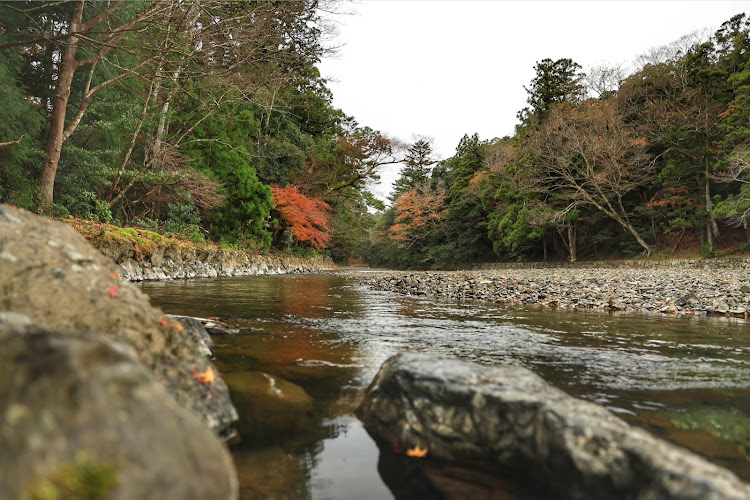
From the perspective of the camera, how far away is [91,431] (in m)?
0.82

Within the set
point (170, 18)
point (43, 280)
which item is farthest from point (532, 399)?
point (170, 18)

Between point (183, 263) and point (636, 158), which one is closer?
point (183, 263)

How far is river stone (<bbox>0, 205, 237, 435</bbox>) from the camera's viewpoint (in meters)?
1.61

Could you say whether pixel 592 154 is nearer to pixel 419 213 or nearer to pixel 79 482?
pixel 419 213

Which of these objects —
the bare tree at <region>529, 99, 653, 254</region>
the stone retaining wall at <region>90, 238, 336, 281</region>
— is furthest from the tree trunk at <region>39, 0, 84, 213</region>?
the bare tree at <region>529, 99, 653, 254</region>

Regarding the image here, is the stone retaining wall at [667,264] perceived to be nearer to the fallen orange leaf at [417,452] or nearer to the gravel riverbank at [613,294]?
the gravel riverbank at [613,294]

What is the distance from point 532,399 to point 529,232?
79.8ft

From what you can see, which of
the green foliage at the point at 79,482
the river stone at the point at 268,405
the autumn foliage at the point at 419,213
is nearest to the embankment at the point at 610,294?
the river stone at the point at 268,405

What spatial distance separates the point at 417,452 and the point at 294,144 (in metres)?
21.5

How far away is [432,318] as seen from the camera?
537 cm

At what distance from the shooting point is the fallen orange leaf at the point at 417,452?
171 centimetres

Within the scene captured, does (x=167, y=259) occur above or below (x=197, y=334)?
above

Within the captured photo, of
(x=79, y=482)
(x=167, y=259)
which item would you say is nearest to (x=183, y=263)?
(x=167, y=259)

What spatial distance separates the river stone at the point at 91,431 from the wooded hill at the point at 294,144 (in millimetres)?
5595
